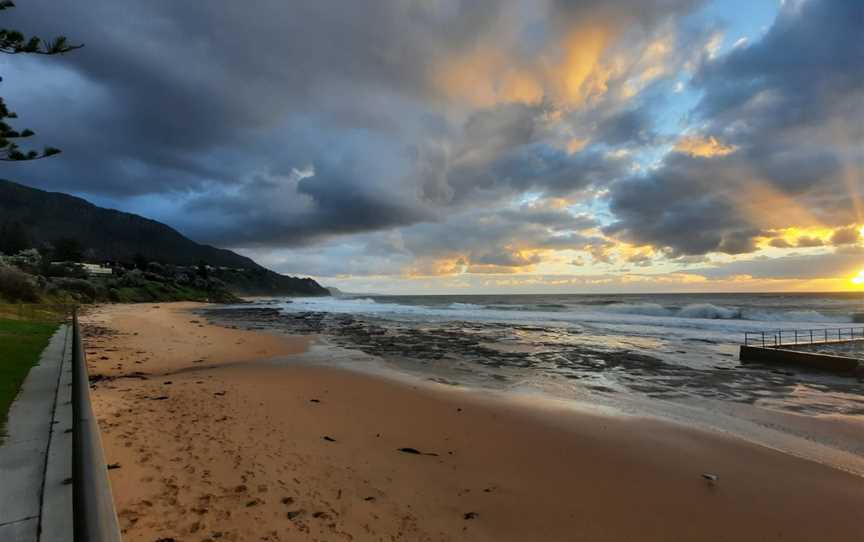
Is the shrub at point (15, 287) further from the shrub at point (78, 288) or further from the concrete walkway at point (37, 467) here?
the concrete walkway at point (37, 467)

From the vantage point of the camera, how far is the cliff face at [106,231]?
15612cm

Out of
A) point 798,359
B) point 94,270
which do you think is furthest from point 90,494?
point 94,270

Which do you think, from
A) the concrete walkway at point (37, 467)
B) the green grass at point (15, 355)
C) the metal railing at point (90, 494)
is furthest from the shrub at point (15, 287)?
the metal railing at point (90, 494)

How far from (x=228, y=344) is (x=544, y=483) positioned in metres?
17.3

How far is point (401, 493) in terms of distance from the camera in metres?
5.06

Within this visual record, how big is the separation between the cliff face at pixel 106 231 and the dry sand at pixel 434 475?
153303 mm

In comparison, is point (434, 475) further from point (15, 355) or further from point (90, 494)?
point (15, 355)

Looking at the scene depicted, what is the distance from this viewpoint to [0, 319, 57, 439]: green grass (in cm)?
661

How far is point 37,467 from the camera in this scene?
14.3 ft

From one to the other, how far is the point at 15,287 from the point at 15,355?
2579 cm

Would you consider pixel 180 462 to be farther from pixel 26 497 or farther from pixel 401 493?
pixel 401 493

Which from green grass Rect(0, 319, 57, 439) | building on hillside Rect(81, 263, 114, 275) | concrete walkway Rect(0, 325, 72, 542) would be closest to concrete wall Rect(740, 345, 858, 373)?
concrete walkway Rect(0, 325, 72, 542)

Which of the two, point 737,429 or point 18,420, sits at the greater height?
point 18,420

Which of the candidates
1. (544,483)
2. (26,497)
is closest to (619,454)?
(544,483)
